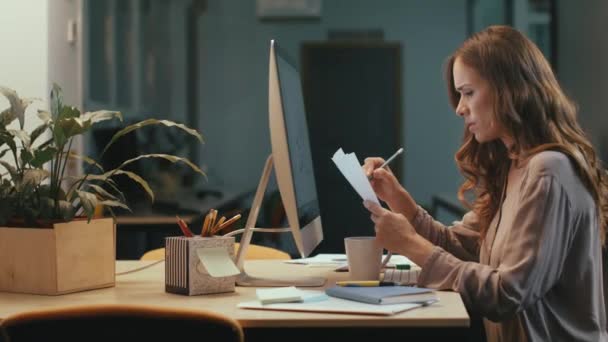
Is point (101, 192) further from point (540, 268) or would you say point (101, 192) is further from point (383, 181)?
point (540, 268)

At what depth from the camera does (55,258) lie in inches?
63.1

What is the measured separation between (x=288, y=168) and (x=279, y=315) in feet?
1.05

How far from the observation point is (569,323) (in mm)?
1640

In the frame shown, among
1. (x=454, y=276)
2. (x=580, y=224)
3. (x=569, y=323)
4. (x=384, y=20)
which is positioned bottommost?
(x=569, y=323)

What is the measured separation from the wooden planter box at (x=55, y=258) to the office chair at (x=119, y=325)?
364mm

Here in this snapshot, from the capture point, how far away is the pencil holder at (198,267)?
5.23ft

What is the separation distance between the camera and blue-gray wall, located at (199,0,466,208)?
5.67 meters

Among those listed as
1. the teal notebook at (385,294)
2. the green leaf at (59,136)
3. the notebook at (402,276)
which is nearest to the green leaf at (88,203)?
the green leaf at (59,136)

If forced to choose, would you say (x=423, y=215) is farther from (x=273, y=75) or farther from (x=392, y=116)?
(x=392, y=116)

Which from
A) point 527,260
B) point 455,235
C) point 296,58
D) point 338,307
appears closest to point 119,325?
point 338,307

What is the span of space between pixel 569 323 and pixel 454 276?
26 cm

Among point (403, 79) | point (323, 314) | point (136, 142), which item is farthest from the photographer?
point (403, 79)

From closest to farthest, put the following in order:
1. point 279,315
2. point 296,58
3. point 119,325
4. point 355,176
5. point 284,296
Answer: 1. point 119,325
2. point 279,315
3. point 284,296
4. point 355,176
5. point 296,58

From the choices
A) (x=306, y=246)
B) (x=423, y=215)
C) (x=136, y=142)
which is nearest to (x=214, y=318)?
(x=306, y=246)
